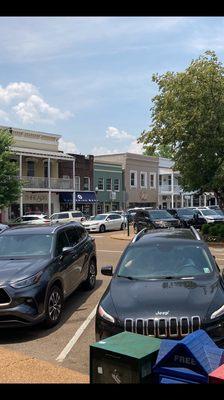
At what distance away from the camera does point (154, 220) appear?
2827 centimetres

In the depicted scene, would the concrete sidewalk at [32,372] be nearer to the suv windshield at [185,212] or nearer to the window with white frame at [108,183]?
the suv windshield at [185,212]

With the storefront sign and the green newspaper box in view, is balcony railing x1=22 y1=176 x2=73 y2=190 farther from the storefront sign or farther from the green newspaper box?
the green newspaper box

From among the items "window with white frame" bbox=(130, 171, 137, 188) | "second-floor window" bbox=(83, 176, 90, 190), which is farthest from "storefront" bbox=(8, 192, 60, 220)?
"window with white frame" bbox=(130, 171, 137, 188)

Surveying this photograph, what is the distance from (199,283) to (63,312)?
348cm

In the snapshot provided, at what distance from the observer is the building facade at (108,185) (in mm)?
52469

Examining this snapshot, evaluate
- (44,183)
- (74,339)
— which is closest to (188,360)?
(74,339)

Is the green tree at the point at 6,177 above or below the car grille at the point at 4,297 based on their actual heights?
above

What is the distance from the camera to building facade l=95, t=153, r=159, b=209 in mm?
57594

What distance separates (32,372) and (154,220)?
23.1 m

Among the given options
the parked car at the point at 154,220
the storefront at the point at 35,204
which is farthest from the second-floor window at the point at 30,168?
the parked car at the point at 154,220

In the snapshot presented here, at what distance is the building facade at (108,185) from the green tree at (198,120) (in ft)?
94.5

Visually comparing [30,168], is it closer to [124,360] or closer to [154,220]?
[154,220]

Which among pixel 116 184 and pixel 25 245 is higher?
pixel 116 184
